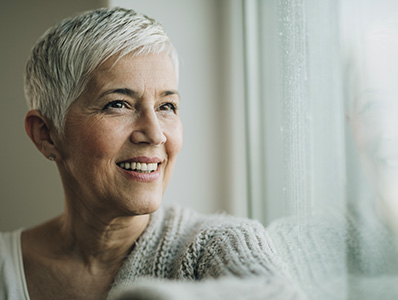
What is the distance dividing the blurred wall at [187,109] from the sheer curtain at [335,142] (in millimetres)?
392

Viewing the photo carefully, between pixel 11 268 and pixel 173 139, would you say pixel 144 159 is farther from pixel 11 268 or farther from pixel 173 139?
pixel 11 268

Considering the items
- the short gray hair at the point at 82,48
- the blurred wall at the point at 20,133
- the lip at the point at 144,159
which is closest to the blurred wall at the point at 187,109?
the blurred wall at the point at 20,133

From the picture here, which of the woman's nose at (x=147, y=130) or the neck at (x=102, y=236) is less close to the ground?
the woman's nose at (x=147, y=130)

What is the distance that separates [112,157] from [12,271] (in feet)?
1.77

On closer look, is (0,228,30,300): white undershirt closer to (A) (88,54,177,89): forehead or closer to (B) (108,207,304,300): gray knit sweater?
(B) (108,207,304,300): gray knit sweater

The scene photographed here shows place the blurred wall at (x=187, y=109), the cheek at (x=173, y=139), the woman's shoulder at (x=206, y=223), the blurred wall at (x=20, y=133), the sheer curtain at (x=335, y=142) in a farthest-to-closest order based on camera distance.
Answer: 1. the blurred wall at (x=20, y=133)
2. the blurred wall at (x=187, y=109)
3. the cheek at (x=173, y=139)
4. the woman's shoulder at (x=206, y=223)
5. the sheer curtain at (x=335, y=142)

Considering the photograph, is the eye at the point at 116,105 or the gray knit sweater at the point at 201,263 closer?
the gray knit sweater at the point at 201,263

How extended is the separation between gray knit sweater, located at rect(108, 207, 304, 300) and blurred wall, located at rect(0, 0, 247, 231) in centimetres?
42

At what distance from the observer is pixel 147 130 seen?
1.06m

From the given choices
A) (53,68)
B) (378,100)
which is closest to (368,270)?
(378,100)

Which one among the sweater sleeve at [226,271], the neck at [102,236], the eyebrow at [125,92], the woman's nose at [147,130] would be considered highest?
the eyebrow at [125,92]

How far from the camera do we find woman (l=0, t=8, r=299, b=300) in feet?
3.48

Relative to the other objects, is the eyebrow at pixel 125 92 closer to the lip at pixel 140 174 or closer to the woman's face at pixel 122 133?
the woman's face at pixel 122 133

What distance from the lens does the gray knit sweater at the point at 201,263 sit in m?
0.62
